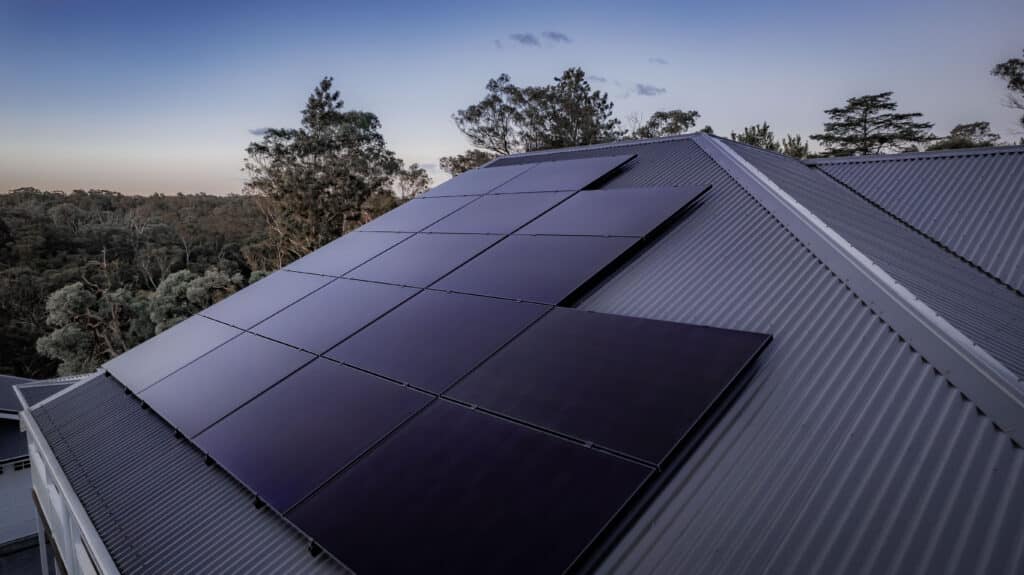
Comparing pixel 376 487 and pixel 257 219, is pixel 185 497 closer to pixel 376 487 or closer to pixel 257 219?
pixel 376 487

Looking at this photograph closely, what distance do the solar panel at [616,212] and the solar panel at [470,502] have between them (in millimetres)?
3733

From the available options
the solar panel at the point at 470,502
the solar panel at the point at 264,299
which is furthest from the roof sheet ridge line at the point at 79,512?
the solar panel at the point at 264,299

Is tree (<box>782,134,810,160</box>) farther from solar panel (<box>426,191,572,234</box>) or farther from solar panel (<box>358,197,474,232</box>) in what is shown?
solar panel (<box>426,191,572,234</box>)

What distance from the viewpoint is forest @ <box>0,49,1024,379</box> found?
3519 cm

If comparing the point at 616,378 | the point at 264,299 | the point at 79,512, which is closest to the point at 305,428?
the point at 79,512

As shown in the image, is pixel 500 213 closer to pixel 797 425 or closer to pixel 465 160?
pixel 797 425

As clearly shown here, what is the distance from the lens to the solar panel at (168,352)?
7.15 m

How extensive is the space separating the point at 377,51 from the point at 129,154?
80.9 feet

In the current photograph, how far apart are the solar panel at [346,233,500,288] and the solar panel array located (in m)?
0.05

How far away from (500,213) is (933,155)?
29.3 feet

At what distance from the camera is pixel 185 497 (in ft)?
15.5

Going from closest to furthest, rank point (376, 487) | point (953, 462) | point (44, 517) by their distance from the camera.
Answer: point (953, 462) → point (376, 487) → point (44, 517)

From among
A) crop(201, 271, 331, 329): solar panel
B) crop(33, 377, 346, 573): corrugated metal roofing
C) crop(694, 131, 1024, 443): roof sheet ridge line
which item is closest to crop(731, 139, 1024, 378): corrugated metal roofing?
crop(694, 131, 1024, 443): roof sheet ridge line

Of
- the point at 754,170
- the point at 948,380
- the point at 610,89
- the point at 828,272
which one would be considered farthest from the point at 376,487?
the point at 610,89
